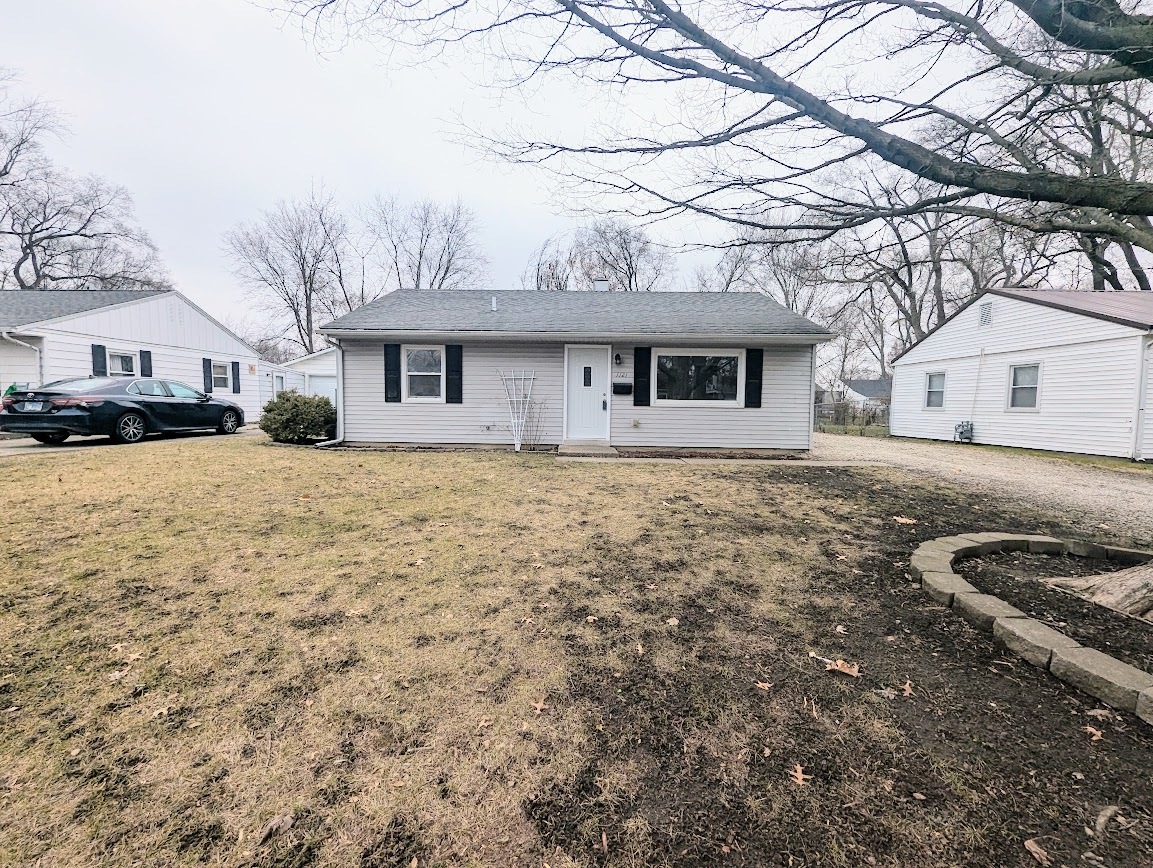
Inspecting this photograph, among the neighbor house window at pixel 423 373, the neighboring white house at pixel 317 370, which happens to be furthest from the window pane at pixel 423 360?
the neighboring white house at pixel 317 370

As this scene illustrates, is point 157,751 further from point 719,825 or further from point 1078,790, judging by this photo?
point 1078,790

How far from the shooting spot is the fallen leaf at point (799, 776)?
1.63 m

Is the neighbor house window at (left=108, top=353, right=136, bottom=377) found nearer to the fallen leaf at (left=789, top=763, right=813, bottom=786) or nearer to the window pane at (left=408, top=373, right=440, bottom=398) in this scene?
the window pane at (left=408, top=373, right=440, bottom=398)

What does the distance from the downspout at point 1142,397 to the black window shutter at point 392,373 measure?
15124 millimetres

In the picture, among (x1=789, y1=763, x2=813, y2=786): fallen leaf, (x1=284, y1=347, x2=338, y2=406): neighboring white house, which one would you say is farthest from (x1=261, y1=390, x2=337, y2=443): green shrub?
(x1=284, y1=347, x2=338, y2=406): neighboring white house

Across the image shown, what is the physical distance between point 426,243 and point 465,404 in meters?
23.5

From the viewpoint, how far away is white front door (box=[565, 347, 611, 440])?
32.2ft

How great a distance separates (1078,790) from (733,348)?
28.5 ft

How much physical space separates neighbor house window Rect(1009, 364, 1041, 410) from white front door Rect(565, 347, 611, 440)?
1104 cm

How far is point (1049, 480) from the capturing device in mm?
7297

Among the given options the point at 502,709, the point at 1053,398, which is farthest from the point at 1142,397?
the point at 502,709

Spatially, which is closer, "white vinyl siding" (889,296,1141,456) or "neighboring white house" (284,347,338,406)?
"white vinyl siding" (889,296,1141,456)

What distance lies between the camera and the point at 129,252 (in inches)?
1033

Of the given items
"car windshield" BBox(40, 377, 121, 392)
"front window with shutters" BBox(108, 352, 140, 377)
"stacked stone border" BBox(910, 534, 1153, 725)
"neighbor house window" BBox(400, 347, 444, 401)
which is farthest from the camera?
"front window with shutters" BBox(108, 352, 140, 377)
